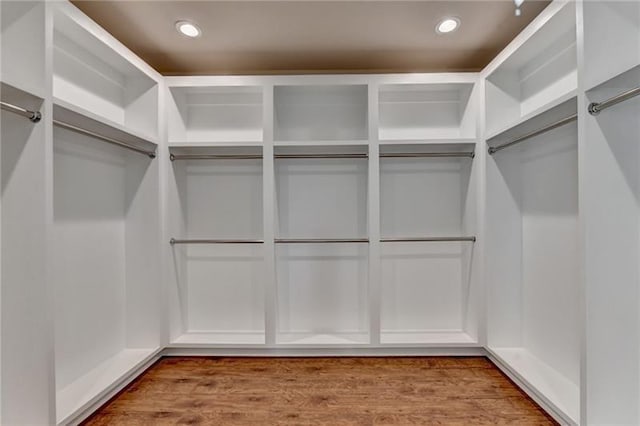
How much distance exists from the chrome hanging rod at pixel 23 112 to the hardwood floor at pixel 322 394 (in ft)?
4.64

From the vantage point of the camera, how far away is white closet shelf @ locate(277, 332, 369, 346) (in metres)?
2.34

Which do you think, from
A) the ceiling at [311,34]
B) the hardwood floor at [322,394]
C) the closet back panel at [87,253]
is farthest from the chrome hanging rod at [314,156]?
the hardwood floor at [322,394]

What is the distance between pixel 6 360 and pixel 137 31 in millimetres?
1841

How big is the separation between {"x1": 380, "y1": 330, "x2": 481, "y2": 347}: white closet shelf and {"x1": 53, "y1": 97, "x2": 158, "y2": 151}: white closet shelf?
2.05 metres

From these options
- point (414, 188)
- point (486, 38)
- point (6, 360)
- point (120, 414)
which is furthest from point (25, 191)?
point (486, 38)

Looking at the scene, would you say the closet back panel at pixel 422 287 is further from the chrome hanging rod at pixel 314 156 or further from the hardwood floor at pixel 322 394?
the chrome hanging rod at pixel 314 156

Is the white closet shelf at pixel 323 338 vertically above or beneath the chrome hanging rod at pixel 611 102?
beneath

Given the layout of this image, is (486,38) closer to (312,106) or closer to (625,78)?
(625,78)

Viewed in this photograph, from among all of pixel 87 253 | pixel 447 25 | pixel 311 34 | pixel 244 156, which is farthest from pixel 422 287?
pixel 87 253

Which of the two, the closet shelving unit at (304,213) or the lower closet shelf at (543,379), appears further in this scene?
the closet shelving unit at (304,213)

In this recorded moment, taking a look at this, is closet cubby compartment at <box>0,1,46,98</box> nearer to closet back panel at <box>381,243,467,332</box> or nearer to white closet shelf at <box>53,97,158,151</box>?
white closet shelf at <box>53,97,158,151</box>

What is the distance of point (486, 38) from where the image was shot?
2.16 metres

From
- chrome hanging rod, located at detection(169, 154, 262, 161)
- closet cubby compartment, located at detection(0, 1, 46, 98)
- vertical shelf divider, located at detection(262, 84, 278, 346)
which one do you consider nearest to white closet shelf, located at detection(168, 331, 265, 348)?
vertical shelf divider, located at detection(262, 84, 278, 346)

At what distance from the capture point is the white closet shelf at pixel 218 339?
234cm
